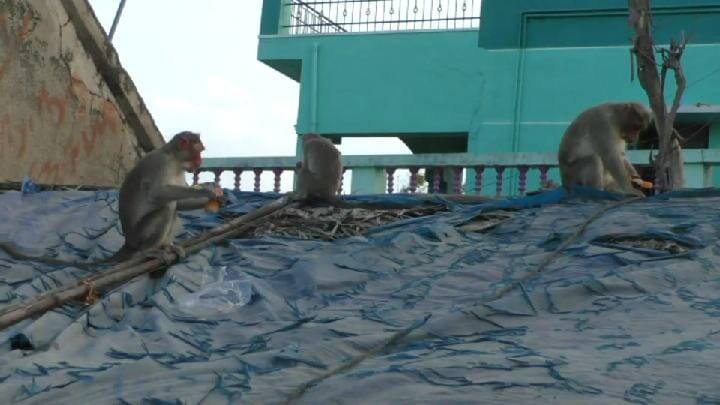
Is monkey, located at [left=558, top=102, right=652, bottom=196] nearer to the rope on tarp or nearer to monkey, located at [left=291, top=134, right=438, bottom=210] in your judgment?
the rope on tarp

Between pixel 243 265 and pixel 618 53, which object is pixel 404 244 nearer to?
pixel 243 265

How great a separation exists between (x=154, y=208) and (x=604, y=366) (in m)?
3.68

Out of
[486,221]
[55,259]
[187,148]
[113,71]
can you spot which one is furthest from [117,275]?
[113,71]

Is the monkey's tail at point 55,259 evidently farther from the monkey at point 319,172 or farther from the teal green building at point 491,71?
the teal green building at point 491,71

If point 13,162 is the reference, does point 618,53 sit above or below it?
above

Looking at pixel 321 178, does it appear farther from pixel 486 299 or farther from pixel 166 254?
pixel 486 299

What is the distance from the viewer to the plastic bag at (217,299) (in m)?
4.95

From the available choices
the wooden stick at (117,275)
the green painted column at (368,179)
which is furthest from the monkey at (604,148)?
the green painted column at (368,179)

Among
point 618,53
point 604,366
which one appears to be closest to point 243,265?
point 604,366

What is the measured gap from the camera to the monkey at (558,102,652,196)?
7.99 metres

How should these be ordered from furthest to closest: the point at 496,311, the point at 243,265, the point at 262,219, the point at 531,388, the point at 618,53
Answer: the point at 618,53
the point at 262,219
the point at 243,265
the point at 496,311
the point at 531,388

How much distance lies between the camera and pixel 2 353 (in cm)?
441

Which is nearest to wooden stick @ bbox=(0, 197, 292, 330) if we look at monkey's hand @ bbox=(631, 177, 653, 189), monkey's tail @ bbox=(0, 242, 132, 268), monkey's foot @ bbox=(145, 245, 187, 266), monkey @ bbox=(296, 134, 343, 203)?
monkey's foot @ bbox=(145, 245, 187, 266)

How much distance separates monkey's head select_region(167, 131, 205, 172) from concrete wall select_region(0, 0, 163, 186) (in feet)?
8.11
